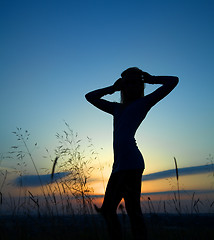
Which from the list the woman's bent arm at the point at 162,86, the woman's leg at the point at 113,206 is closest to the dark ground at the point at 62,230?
the woman's leg at the point at 113,206

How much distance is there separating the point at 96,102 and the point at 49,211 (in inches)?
66.7

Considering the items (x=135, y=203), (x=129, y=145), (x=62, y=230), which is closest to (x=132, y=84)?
(x=129, y=145)

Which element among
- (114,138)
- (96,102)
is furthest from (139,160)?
(96,102)

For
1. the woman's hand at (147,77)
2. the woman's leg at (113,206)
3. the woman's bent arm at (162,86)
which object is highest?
the woman's hand at (147,77)

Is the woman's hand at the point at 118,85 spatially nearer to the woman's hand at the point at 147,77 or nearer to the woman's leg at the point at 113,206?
the woman's hand at the point at 147,77

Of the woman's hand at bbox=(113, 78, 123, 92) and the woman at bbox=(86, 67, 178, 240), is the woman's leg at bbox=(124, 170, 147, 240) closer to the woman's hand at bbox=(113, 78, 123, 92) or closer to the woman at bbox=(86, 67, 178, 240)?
the woman at bbox=(86, 67, 178, 240)

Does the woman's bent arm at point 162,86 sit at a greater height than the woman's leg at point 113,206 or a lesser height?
greater

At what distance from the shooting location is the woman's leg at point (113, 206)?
1.99 meters

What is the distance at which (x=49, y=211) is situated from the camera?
3.22 meters

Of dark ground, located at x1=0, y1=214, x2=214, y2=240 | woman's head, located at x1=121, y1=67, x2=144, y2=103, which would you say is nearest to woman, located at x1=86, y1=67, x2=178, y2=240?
woman's head, located at x1=121, y1=67, x2=144, y2=103

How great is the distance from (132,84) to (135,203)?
1.22m

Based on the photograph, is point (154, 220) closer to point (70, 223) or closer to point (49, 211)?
point (70, 223)

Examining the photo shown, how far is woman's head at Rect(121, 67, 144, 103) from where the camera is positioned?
2.49m

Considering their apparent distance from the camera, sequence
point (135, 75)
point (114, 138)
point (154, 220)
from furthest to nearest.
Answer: point (154, 220)
point (135, 75)
point (114, 138)
